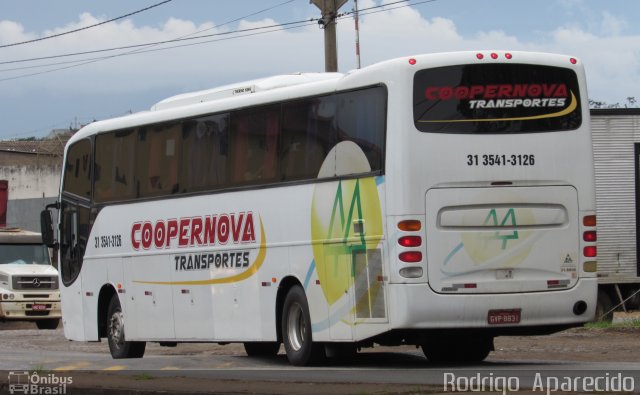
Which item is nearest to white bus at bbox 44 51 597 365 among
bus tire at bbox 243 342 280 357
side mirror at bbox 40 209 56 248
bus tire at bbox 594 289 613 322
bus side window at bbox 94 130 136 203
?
bus side window at bbox 94 130 136 203

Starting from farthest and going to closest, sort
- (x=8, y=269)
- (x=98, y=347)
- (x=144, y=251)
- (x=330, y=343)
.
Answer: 1. (x=8, y=269)
2. (x=98, y=347)
3. (x=144, y=251)
4. (x=330, y=343)

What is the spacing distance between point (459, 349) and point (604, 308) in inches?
504

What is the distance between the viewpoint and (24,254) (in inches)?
1467

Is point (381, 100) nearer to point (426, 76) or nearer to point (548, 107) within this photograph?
point (426, 76)

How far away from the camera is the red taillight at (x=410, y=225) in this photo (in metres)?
15.4

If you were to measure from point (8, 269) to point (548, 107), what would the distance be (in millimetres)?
22913

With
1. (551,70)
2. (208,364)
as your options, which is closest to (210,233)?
(208,364)

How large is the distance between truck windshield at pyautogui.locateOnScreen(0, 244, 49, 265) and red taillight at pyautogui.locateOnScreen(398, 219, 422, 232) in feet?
76.5

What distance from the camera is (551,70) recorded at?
16.2m

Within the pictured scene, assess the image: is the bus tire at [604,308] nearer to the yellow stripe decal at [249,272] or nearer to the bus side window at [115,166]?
the bus side window at [115,166]

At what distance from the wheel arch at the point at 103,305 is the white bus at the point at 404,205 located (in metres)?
3.40

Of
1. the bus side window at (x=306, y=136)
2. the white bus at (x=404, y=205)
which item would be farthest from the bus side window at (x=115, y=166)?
the bus side window at (x=306, y=136)

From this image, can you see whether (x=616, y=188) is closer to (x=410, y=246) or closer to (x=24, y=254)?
(x=24, y=254)

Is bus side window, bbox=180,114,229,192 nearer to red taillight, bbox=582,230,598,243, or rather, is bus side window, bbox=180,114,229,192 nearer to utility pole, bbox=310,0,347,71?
red taillight, bbox=582,230,598,243
